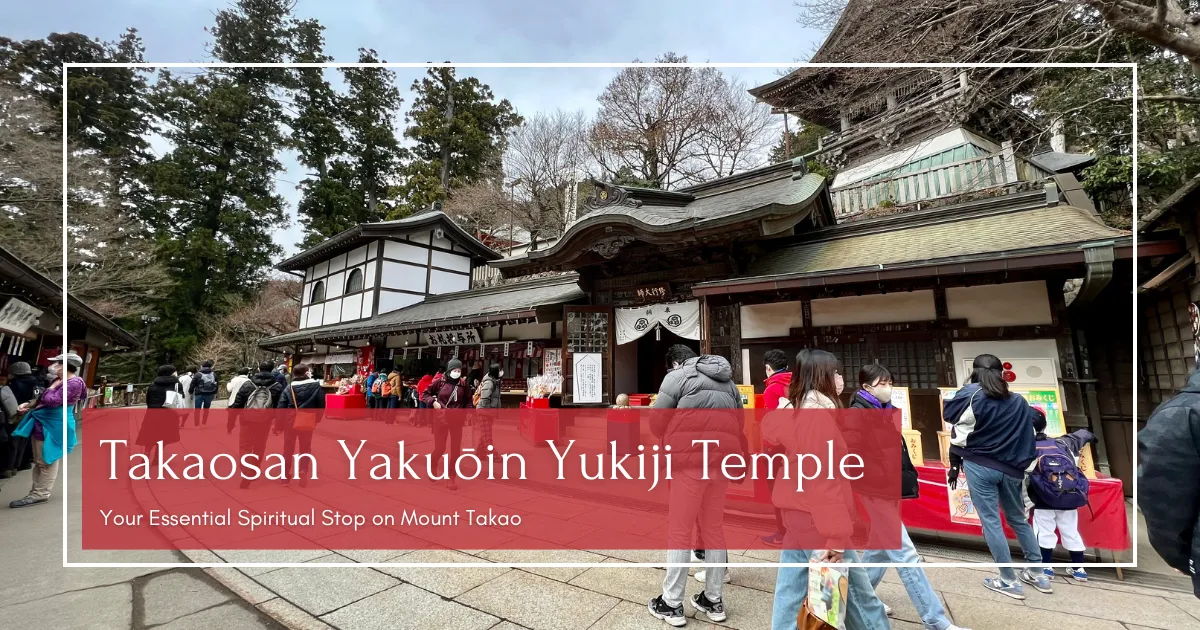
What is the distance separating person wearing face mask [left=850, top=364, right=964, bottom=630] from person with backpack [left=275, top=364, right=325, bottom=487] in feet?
20.5

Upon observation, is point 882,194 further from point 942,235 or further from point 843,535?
point 843,535

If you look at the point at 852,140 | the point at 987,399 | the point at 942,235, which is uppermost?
the point at 852,140

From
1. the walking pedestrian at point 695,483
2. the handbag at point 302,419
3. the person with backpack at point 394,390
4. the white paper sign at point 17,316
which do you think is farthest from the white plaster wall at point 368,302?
the walking pedestrian at point 695,483

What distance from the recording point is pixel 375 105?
32.2 metres

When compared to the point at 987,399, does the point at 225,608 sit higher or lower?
lower

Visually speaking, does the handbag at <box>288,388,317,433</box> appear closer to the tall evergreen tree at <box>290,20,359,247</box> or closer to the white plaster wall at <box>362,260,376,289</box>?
the white plaster wall at <box>362,260,376,289</box>

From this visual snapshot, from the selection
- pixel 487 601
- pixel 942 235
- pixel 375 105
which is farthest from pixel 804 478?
pixel 375 105

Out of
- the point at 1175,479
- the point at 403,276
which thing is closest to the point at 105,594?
the point at 1175,479

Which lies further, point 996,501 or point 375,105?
point 375,105

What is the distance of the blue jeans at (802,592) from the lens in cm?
238

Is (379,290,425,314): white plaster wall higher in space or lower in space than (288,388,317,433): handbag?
higher

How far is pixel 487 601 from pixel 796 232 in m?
7.97

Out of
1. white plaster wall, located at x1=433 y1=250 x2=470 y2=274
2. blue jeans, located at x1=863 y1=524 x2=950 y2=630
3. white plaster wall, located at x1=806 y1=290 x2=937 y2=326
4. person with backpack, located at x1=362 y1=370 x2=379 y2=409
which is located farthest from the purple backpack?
white plaster wall, located at x1=433 y1=250 x2=470 y2=274

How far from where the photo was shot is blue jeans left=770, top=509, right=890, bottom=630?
7.82 ft
